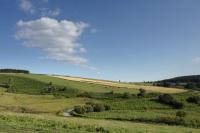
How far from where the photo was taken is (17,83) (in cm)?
13138

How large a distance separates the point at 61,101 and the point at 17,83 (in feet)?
135

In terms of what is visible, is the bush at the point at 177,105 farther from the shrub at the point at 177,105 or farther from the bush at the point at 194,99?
the bush at the point at 194,99

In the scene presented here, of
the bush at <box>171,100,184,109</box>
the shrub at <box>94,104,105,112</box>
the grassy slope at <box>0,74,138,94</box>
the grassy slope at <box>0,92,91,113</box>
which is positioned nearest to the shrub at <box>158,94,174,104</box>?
the bush at <box>171,100,184,109</box>

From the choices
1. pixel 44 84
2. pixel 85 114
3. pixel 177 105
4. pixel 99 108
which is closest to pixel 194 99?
pixel 177 105

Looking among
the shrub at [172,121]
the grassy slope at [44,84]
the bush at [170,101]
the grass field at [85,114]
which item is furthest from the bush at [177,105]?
the grassy slope at [44,84]

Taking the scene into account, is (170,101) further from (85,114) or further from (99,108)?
(85,114)

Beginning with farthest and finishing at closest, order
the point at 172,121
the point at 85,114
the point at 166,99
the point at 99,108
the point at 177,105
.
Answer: the point at 166,99 < the point at 177,105 < the point at 99,108 < the point at 85,114 < the point at 172,121

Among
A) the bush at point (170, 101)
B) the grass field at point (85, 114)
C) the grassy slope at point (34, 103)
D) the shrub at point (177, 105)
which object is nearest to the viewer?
the grass field at point (85, 114)

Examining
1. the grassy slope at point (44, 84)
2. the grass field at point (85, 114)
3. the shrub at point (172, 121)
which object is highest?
the grassy slope at point (44, 84)

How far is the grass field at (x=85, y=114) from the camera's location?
35.2m

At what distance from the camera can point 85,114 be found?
2822 inches

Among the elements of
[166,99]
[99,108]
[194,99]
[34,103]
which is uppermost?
[194,99]

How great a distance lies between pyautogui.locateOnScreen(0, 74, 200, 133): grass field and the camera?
115 ft

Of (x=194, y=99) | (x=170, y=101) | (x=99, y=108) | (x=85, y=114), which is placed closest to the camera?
(x=85, y=114)
